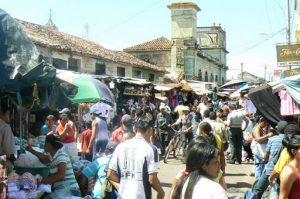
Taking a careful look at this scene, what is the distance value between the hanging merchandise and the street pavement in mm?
2003

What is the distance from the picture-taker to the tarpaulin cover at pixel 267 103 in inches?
346

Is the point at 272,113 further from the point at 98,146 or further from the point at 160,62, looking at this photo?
the point at 160,62

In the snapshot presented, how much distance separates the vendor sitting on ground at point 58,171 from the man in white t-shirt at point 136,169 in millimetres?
1138

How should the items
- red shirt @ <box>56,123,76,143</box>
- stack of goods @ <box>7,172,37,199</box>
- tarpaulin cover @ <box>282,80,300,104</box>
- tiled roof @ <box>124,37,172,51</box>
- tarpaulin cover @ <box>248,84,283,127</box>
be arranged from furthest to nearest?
tiled roof @ <box>124,37,172,51</box> → red shirt @ <box>56,123,76,143</box> → tarpaulin cover @ <box>248,84,283,127</box> → tarpaulin cover @ <box>282,80,300,104</box> → stack of goods @ <box>7,172,37,199</box>

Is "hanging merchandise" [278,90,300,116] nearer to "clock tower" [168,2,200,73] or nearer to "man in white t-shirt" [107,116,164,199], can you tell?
"man in white t-shirt" [107,116,164,199]

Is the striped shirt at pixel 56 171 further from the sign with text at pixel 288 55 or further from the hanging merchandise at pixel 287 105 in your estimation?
the sign with text at pixel 288 55

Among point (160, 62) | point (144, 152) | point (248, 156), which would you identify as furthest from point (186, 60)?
point (144, 152)

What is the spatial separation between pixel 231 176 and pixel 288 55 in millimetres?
4210

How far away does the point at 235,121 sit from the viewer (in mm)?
13477

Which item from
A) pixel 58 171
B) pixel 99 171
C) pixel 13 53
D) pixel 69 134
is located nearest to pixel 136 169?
pixel 58 171

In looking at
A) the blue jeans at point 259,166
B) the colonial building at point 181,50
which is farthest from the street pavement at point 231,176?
the colonial building at point 181,50

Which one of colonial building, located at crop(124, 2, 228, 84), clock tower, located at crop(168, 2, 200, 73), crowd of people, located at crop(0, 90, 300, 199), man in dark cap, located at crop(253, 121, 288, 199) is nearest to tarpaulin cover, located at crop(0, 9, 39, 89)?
crowd of people, located at crop(0, 90, 300, 199)

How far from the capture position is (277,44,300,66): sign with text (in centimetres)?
1318

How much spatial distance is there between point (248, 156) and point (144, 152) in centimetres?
980
